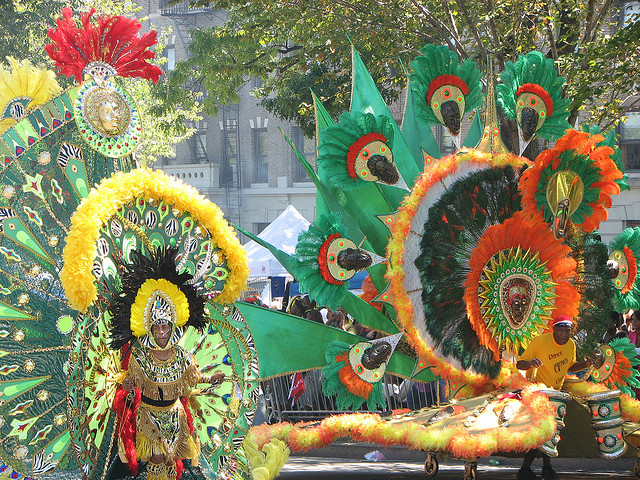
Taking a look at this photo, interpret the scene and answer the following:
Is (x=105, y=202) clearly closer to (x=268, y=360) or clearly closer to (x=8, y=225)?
(x=8, y=225)

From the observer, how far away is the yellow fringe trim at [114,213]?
5.09 meters

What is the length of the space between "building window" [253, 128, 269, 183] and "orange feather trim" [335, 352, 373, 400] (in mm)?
22047

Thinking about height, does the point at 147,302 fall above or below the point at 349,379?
above

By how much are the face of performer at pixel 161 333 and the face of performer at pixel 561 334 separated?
3.48m

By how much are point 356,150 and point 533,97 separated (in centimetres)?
221

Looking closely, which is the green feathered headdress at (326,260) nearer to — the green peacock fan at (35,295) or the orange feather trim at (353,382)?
the orange feather trim at (353,382)

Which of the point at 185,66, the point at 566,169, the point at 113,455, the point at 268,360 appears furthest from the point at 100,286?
the point at 185,66

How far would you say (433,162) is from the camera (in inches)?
316

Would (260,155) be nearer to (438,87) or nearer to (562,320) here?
(438,87)

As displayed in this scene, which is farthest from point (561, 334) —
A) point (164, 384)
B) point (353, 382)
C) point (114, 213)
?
point (114, 213)

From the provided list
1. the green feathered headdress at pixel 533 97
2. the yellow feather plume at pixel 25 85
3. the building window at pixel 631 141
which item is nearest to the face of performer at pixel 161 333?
the yellow feather plume at pixel 25 85

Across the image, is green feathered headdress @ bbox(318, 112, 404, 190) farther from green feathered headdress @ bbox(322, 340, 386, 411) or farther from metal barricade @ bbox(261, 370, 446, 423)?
metal barricade @ bbox(261, 370, 446, 423)

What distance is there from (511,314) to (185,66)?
10622 millimetres

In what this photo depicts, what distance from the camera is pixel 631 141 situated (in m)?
20.2
